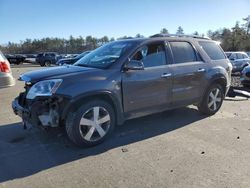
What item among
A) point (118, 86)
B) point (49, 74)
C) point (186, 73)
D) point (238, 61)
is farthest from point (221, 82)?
point (238, 61)

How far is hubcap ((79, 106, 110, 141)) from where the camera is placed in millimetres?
4480

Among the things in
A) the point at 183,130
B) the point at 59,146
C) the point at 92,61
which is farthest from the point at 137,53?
the point at 59,146

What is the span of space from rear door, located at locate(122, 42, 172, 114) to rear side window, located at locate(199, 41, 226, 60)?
141 centimetres

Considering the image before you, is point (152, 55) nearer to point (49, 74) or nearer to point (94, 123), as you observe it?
point (94, 123)

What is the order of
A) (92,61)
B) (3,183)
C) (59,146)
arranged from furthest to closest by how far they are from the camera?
(92,61) < (59,146) < (3,183)

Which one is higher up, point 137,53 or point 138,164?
point 137,53

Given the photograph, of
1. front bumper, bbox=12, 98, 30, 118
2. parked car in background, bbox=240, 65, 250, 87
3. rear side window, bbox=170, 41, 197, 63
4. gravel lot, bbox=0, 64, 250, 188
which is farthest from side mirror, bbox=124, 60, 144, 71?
parked car in background, bbox=240, 65, 250, 87

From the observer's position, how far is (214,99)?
6.58m

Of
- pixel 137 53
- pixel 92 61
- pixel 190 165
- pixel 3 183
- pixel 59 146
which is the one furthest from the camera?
pixel 92 61

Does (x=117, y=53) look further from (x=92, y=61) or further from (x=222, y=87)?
(x=222, y=87)

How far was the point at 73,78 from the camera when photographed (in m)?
4.35

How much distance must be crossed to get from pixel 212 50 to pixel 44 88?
4078mm

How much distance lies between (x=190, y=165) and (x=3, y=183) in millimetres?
2446

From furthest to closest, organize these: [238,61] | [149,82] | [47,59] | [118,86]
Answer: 1. [47,59]
2. [238,61]
3. [149,82]
4. [118,86]
